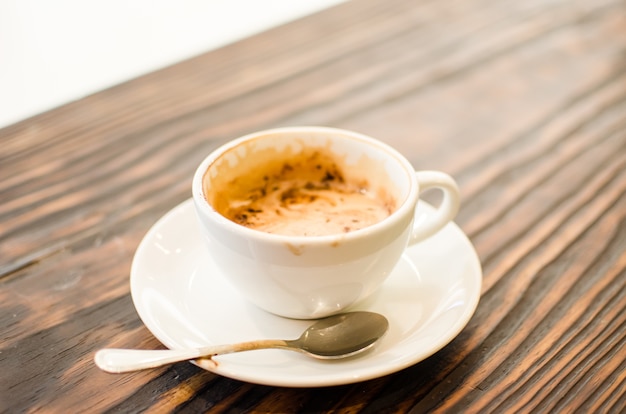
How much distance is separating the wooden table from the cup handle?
100mm

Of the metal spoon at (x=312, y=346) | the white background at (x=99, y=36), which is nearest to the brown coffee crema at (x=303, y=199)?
the metal spoon at (x=312, y=346)

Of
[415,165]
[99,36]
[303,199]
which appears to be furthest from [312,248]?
[99,36]

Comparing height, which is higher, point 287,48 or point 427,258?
point 287,48

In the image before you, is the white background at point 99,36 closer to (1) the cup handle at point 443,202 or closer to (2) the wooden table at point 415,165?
(2) the wooden table at point 415,165

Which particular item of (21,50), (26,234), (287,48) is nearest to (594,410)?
(26,234)

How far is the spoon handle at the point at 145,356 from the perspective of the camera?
22.1 inches

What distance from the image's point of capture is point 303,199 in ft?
2.77

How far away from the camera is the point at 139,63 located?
234 centimetres

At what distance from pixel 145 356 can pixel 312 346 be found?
16 cm

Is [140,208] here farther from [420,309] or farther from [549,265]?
[549,265]

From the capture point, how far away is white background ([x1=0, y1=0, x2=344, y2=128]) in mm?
2221

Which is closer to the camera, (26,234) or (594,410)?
(594,410)

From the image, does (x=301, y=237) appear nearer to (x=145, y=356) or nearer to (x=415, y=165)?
(x=145, y=356)

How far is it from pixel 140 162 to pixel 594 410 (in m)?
0.73
